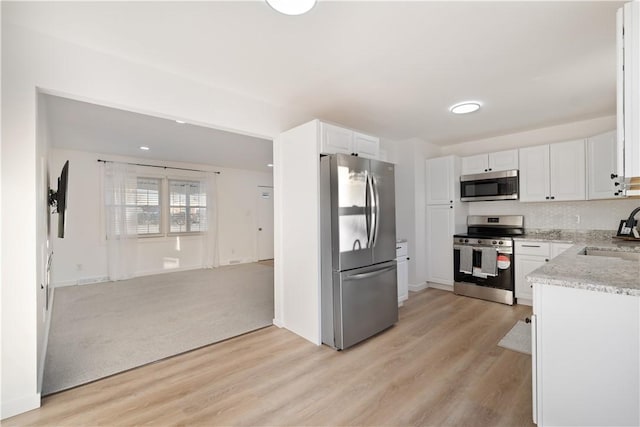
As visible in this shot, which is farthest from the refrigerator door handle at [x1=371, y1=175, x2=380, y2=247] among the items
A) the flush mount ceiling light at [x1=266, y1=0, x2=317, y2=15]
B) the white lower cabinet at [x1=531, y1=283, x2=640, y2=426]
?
the flush mount ceiling light at [x1=266, y1=0, x2=317, y2=15]

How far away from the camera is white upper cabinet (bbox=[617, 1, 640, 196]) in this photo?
4.33 feet

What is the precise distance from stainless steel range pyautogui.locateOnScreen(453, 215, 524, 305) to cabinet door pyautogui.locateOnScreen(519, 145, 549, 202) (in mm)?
491

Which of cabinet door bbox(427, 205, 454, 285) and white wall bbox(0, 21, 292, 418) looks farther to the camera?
cabinet door bbox(427, 205, 454, 285)

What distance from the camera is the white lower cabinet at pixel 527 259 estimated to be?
3.69 metres

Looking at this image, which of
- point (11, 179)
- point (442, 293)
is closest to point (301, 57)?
point (11, 179)

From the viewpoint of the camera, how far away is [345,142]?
3.08 metres

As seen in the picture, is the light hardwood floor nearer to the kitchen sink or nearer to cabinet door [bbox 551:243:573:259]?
the kitchen sink

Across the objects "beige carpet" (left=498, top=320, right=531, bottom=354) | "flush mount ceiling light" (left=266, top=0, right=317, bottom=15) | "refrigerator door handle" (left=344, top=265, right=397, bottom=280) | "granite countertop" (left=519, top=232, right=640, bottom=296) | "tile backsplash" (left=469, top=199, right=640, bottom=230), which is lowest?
"beige carpet" (left=498, top=320, right=531, bottom=354)

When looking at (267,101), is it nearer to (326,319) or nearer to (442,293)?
(326,319)

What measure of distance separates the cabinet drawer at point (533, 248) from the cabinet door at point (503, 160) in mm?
1174

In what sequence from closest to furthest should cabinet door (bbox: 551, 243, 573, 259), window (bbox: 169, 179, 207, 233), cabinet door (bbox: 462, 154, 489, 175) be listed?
cabinet door (bbox: 551, 243, 573, 259), cabinet door (bbox: 462, 154, 489, 175), window (bbox: 169, 179, 207, 233)

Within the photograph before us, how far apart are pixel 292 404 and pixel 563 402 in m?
1.56

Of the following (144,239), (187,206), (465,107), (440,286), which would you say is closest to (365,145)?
(465,107)

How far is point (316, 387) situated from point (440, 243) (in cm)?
336
